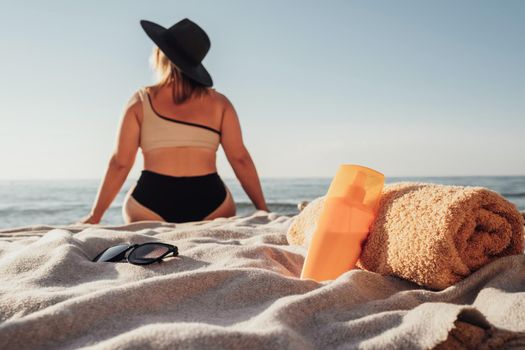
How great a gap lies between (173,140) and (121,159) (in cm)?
42

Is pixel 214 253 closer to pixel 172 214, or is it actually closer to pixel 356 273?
pixel 356 273

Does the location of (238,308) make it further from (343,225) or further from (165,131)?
(165,131)

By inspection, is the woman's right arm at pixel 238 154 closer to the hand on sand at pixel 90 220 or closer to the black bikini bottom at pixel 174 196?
the black bikini bottom at pixel 174 196

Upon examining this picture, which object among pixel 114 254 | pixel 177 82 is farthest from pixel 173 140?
pixel 114 254

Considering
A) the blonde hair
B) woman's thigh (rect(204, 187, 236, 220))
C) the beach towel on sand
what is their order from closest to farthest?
the beach towel on sand → the blonde hair → woman's thigh (rect(204, 187, 236, 220))

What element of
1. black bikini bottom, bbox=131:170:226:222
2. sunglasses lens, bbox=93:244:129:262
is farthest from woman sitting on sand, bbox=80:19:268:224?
sunglasses lens, bbox=93:244:129:262

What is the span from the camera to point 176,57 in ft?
10.7

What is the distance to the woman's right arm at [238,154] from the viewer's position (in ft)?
11.0

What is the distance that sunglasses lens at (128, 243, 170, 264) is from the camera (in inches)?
56.9

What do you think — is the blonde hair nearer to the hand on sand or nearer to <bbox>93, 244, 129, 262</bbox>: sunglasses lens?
the hand on sand

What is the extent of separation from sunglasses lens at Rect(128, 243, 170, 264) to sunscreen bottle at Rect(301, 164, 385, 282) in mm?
468

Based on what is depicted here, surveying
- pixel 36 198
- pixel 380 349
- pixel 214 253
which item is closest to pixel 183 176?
pixel 214 253

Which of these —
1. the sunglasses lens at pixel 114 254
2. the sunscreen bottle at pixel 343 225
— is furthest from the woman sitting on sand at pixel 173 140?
the sunscreen bottle at pixel 343 225

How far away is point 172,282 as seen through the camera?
1.11m
